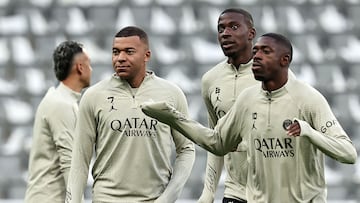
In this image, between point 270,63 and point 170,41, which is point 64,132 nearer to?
point 270,63

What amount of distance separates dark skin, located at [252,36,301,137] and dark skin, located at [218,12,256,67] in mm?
951

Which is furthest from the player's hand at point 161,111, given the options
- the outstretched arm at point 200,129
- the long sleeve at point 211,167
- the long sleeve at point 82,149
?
the long sleeve at point 211,167

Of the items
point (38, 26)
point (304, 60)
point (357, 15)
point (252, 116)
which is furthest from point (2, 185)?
point (252, 116)

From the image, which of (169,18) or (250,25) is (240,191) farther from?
(169,18)

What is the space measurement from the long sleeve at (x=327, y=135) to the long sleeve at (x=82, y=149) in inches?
56.6

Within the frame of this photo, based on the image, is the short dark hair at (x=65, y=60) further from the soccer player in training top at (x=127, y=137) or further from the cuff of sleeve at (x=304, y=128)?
the cuff of sleeve at (x=304, y=128)

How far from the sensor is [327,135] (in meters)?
7.05

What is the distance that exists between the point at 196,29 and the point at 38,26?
7.50 ft

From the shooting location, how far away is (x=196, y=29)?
733 inches

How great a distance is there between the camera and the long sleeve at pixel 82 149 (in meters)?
7.91

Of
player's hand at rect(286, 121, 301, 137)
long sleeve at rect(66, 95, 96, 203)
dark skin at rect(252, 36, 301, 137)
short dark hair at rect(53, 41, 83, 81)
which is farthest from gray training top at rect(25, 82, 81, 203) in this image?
player's hand at rect(286, 121, 301, 137)

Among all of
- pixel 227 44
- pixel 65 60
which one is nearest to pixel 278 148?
pixel 227 44

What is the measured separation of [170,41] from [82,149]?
10.3m

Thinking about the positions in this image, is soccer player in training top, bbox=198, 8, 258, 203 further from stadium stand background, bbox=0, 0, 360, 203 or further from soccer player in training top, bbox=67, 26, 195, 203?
stadium stand background, bbox=0, 0, 360, 203
